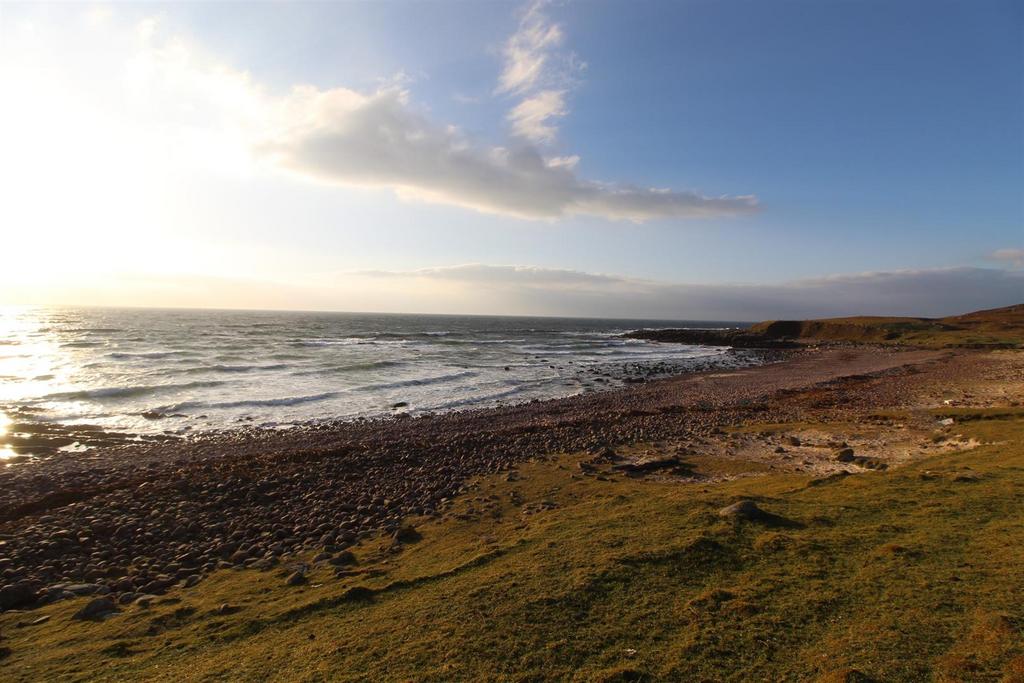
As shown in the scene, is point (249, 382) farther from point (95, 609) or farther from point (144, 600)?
point (95, 609)

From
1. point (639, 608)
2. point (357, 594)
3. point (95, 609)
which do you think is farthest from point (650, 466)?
point (95, 609)

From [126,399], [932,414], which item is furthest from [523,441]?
[126,399]

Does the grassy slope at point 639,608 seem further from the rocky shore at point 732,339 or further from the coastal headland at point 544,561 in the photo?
the rocky shore at point 732,339

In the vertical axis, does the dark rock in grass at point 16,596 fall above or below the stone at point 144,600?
below

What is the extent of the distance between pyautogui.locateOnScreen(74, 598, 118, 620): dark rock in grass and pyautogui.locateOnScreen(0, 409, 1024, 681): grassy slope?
257mm

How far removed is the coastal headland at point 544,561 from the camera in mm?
4699

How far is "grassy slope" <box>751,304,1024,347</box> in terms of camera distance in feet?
225

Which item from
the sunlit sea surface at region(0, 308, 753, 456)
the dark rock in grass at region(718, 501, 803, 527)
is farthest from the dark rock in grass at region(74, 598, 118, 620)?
the sunlit sea surface at region(0, 308, 753, 456)

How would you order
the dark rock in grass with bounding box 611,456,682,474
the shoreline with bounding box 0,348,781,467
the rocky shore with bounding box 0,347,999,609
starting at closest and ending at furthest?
the rocky shore with bounding box 0,347,999,609 → the dark rock in grass with bounding box 611,456,682,474 → the shoreline with bounding box 0,348,781,467

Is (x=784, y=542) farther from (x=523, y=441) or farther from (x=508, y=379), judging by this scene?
(x=508, y=379)

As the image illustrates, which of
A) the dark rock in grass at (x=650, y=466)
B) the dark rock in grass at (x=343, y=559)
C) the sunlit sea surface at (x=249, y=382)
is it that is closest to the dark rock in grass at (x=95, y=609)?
the dark rock in grass at (x=343, y=559)

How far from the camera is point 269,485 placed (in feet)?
45.1

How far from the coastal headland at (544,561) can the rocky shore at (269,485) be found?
87 mm

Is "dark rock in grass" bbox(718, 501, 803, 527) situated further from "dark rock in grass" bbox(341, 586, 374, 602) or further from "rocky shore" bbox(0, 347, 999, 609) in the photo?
"rocky shore" bbox(0, 347, 999, 609)
